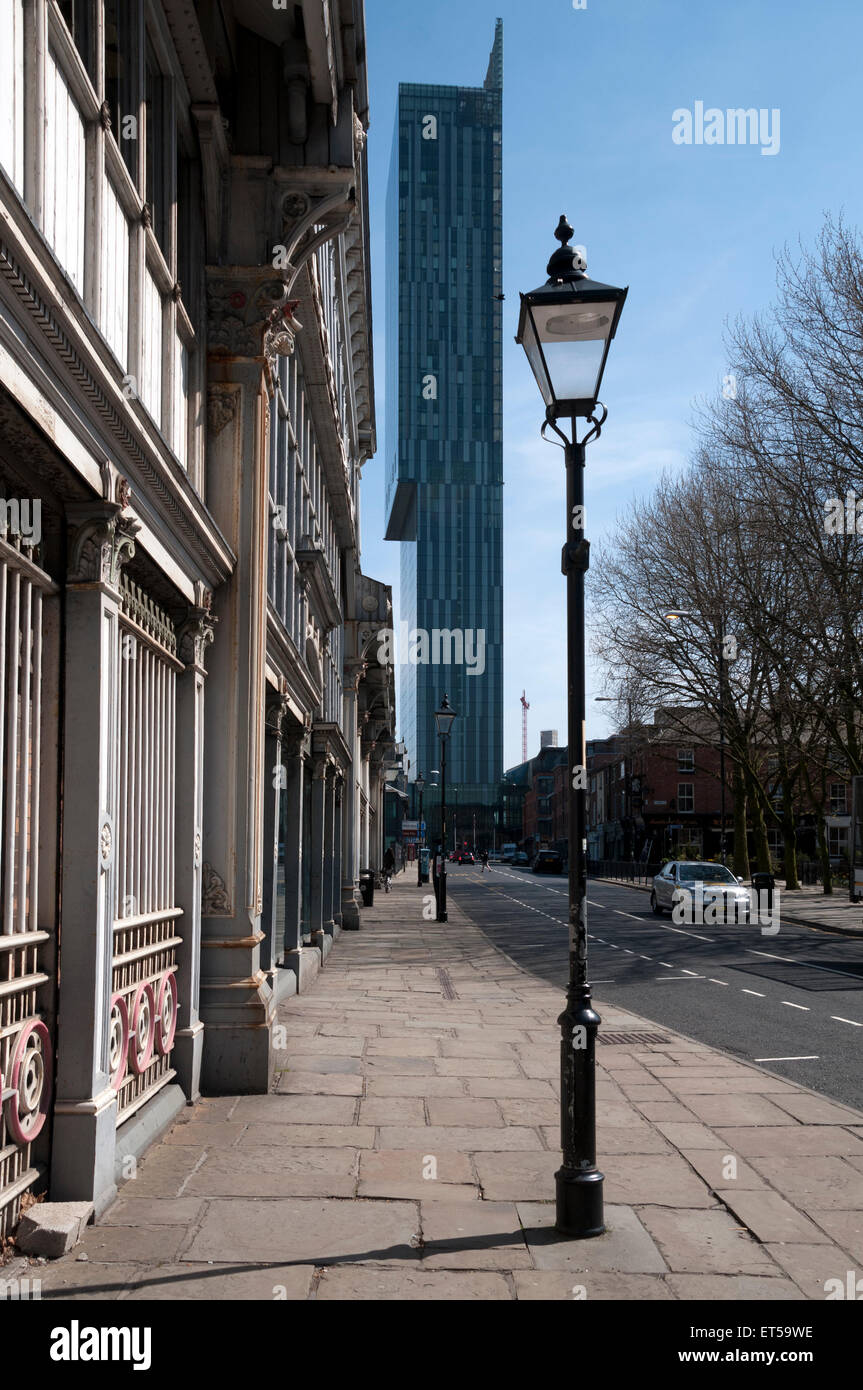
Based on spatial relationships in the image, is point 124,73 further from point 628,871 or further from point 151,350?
point 628,871

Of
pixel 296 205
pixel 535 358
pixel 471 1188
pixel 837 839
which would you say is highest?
pixel 296 205

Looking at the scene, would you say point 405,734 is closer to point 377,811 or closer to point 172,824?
point 377,811

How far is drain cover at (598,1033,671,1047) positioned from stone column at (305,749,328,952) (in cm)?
699

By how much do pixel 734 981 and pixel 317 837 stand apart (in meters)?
6.40

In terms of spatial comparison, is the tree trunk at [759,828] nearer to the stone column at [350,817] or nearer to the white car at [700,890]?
the white car at [700,890]

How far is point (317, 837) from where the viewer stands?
1916cm

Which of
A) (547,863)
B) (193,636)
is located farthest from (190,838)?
(547,863)

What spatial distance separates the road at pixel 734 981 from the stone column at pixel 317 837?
133 inches

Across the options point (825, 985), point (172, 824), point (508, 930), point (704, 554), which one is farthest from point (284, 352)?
point (704, 554)

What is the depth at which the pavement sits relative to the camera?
4.92 meters

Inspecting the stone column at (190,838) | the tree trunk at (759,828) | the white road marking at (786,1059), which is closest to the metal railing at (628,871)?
the tree trunk at (759,828)

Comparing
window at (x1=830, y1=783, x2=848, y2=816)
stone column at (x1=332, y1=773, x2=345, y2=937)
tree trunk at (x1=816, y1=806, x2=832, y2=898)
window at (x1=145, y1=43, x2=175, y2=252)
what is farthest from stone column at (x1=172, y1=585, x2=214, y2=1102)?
window at (x1=830, y1=783, x2=848, y2=816)

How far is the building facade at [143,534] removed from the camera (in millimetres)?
5023

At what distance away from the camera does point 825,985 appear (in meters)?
17.5
